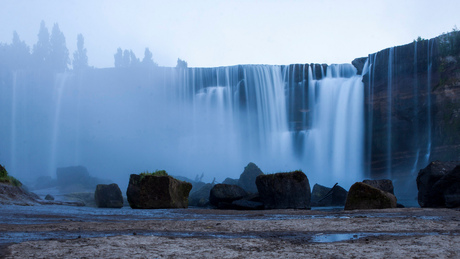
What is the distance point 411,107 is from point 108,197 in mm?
25703

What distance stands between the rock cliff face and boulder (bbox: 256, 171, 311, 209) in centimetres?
1790

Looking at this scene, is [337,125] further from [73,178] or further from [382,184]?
[73,178]

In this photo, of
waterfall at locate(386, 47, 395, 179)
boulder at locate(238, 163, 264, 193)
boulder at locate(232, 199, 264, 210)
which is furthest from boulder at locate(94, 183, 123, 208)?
waterfall at locate(386, 47, 395, 179)

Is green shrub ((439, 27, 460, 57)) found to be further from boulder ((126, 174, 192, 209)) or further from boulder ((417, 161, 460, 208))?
boulder ((126, 174, 192, 209))

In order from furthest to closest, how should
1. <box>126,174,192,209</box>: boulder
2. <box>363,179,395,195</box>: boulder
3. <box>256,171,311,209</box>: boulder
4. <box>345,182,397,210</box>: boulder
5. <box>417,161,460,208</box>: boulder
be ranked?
<box>363,179,395,195</box>: boulder < <box>256,171,311,209</box>: boulder < <box>126,174,192,209</box>: boulder < <box>417,161,460,208</box>: boulder < <box>345,182,397,210</box>: boulder

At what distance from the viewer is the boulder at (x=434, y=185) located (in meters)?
12.2

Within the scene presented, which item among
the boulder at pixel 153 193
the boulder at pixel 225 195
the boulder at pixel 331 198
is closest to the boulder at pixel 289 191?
the boulder at pixel 225 195

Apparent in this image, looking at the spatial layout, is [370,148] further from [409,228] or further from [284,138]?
[409,228]

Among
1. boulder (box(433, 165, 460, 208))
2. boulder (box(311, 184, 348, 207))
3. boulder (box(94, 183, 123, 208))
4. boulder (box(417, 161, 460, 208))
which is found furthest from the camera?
boulder (box(311, 184, 348, 207))

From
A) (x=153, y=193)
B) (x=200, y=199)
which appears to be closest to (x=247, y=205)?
(x=153, y=193)

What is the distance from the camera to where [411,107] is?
32875mm

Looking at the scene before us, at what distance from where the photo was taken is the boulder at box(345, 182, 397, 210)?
436 inches

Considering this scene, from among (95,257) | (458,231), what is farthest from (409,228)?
(95,257)

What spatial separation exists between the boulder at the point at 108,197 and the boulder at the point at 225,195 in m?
4.39
